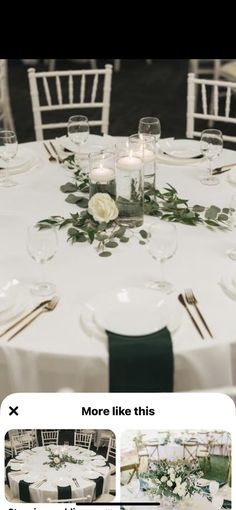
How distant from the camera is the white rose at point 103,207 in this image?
1923 millimetres

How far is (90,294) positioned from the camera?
171cm

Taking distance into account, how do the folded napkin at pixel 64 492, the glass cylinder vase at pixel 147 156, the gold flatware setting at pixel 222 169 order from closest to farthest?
the folded napkin at pixel 64 492 < the glass cylinder vase at pixel 147 156 < the gold flatware setting at pixel 222 169

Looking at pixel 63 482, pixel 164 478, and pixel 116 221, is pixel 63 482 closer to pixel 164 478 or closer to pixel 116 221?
pixel 164 478

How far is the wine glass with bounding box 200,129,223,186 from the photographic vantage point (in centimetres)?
233

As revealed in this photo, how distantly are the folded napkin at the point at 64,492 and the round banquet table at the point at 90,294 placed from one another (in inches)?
9.3

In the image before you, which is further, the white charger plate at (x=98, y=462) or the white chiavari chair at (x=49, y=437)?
the white charger plate at (x=98, y=462)

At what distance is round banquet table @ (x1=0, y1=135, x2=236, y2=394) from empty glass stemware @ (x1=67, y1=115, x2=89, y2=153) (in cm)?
33

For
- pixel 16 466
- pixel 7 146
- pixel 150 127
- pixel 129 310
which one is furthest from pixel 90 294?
pixel 150 127

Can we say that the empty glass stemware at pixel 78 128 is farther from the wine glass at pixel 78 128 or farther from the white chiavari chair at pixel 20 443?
the white chiavari chair at pixel 20 443

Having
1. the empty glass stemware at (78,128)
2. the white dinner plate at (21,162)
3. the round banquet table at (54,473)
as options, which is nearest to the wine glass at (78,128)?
the empty glass stemware at (78,128)

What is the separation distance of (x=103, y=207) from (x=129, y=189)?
13 centimetres
